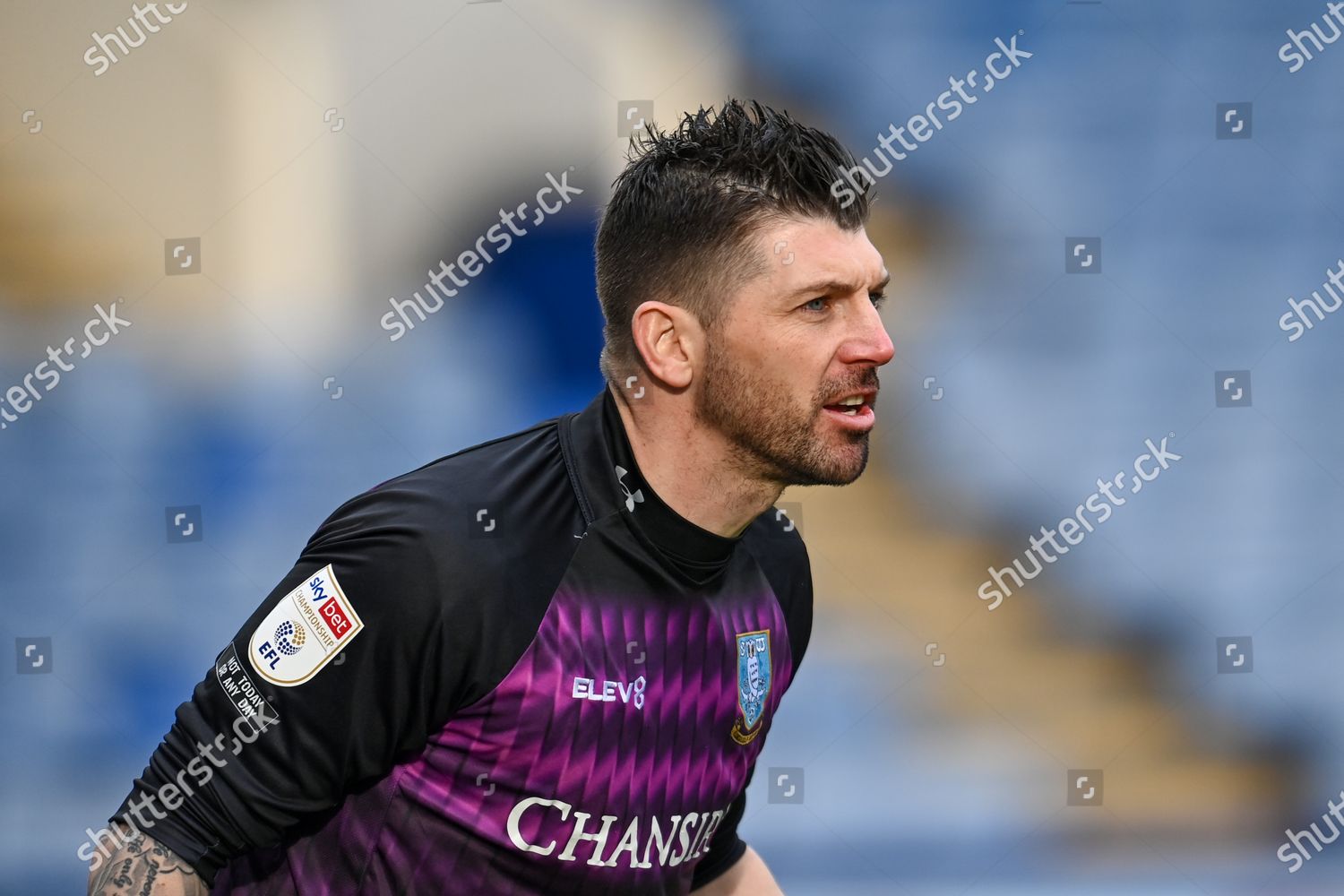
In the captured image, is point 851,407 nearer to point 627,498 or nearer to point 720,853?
point 627,498

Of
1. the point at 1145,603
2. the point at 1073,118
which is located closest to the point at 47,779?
the point at 1145,603

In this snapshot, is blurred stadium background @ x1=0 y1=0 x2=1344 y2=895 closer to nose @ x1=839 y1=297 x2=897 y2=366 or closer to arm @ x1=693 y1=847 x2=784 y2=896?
arm @ x1=693 y1=847 x2=784 y2=896

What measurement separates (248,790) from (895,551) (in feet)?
6.06

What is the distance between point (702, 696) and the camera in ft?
4.26

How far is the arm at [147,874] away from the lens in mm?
1082

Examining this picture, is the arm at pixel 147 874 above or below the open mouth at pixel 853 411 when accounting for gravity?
below

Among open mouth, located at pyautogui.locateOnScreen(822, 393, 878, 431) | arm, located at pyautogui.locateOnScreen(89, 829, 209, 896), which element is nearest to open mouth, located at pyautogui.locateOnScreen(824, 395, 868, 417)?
open mouth, located at pyautogui.locateOnScreen(822, 393, 878, 431)

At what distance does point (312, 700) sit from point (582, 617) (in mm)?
267
